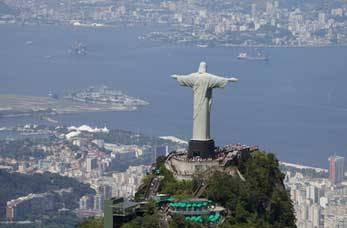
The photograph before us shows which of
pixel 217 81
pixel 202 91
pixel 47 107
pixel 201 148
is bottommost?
pixel 47 107

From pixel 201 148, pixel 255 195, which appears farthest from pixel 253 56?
pixel 255 195

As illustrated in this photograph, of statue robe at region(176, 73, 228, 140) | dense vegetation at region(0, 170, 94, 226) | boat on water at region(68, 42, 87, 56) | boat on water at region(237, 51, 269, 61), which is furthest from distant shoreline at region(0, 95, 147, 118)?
statue robe at region(176, 73, 228, 140)

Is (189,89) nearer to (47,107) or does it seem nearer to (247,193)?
(47,107)

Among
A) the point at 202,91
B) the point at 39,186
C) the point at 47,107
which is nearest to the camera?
the point at 202,91

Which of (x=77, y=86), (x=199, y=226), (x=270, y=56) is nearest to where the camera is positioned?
(x=199, y=226)

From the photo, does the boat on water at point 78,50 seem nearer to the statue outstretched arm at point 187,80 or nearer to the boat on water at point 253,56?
the boat on water at point 253,56

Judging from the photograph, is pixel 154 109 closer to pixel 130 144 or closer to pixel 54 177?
pixel 130 144

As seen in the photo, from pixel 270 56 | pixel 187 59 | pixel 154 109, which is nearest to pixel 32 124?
pixel 154 109

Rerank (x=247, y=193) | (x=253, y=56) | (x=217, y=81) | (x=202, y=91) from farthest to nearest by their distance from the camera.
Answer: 1. (x=253, y=56)
2. (x=202, y=91)
3. (x=217, y=81)
4. (x=247, y=193)
